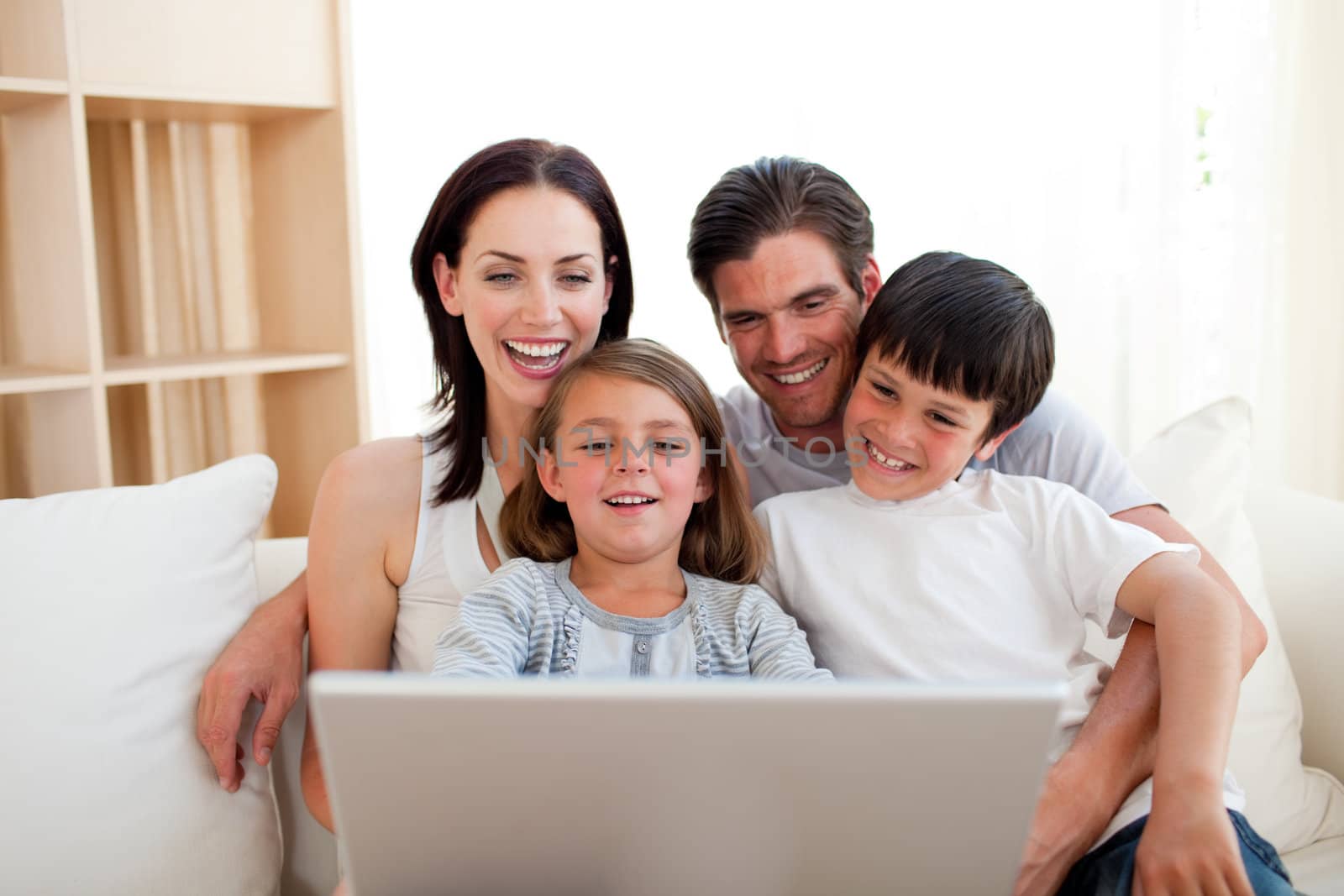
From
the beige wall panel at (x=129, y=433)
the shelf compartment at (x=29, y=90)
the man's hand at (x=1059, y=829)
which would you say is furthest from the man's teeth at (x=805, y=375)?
the beige wall panel at (x=129, y=433)

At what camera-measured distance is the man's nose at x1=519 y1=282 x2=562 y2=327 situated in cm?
148

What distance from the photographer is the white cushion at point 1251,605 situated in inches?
61.3

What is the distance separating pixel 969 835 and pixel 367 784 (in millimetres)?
389

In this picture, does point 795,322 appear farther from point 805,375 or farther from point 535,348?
point 535,348

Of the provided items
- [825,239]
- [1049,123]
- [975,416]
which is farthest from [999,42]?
[975,416]

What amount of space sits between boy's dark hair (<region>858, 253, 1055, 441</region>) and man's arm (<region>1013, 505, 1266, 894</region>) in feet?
1.08

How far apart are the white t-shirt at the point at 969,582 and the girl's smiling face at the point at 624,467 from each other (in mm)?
201

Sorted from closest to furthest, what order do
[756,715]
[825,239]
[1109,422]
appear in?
[756,715], [825,239], [1109,422]

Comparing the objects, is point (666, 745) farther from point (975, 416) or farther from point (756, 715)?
point (975, 416)

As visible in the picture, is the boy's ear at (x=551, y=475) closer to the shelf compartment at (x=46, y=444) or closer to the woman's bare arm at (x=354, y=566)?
the woman's bare arm at (x=354, y=566)

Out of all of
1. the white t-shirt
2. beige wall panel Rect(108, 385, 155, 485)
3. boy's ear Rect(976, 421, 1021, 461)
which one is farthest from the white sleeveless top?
beige wall panel Rect(108, 385, 155, 485)

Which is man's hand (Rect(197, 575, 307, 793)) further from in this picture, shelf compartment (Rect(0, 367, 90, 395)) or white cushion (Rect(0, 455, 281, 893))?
shelf compartment (Rect(0, 367, 90, 395))

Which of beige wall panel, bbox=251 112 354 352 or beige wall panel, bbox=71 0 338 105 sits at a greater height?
beige wall panel, bbox=71 0 338 105

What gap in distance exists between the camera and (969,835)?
0.74 metres
